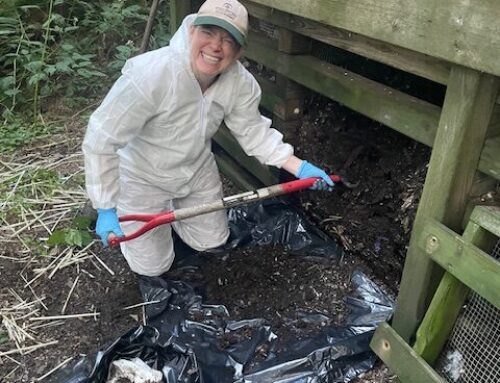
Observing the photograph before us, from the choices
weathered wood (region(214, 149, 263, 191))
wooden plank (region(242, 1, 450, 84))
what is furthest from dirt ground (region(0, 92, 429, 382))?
wooden plank (region(242, 1, 450, 84))

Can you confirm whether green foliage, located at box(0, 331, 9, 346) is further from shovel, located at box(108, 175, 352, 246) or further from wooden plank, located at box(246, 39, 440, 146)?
wooden plank, located at box(246, 39, 440, 146)

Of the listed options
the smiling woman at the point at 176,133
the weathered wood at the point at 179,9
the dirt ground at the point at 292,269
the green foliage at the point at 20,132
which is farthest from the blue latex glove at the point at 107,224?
the green foliage at the point at 20,132

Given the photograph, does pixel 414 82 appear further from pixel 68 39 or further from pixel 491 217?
pixel 68 39

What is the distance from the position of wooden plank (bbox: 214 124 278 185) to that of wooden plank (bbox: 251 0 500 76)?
131cm

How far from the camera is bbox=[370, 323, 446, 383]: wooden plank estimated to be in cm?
181

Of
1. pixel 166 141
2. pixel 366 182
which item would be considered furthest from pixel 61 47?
pixel 366 182

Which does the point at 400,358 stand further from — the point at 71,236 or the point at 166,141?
the point at 71,236

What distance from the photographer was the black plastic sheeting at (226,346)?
204cm

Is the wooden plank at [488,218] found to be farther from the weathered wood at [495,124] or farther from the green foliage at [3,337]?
the green foliage at [3,337]

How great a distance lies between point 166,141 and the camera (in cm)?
228

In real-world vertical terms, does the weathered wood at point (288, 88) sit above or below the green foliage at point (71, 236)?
above

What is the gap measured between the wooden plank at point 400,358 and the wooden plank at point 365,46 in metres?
0.97

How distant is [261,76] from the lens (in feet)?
9.92

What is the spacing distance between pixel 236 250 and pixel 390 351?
1.08m
